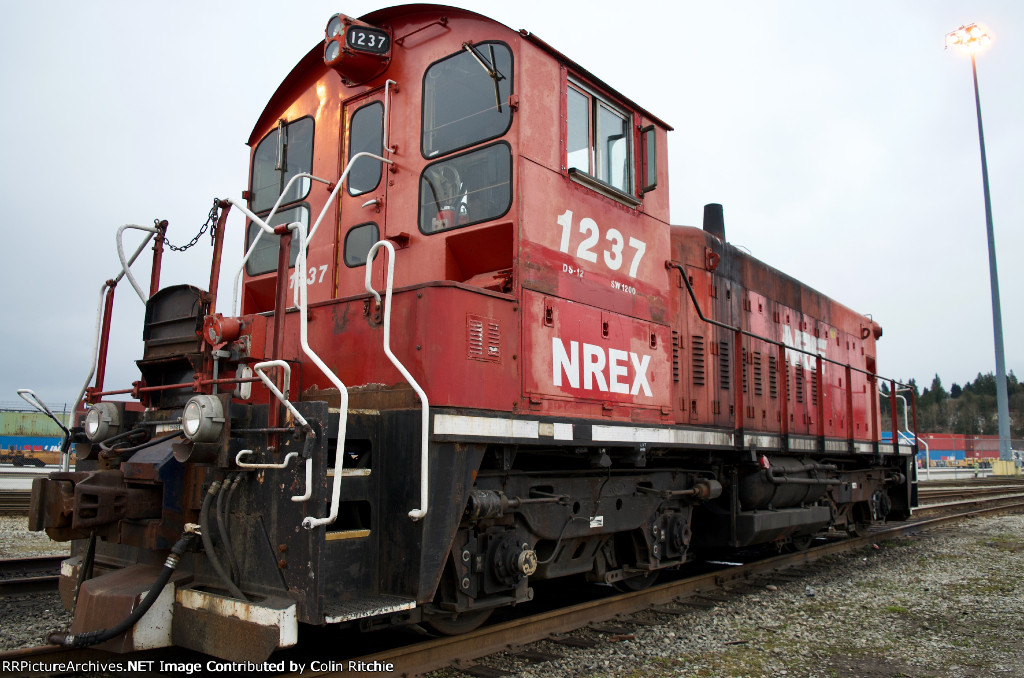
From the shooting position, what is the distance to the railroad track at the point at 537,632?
12.7 ft

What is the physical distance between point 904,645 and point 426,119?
16.5ft

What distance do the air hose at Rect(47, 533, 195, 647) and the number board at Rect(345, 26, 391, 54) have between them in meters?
3.55

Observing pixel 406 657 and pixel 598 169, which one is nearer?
pixel 406 657

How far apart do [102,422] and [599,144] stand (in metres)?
3.85

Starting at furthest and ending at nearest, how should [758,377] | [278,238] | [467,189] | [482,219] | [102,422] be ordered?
1. [758,377]
2. [278,238]
3. [467,189]
4. [482,219]
5. [102,422]

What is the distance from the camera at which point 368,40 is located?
17.6ft

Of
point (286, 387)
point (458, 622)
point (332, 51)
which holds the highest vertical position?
point (332, 51)

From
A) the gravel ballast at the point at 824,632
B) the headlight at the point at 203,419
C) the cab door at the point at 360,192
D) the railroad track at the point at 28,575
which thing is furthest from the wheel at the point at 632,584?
the railroad track at the point at 28,575

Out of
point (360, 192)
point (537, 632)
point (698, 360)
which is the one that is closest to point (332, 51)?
point (360, 192)

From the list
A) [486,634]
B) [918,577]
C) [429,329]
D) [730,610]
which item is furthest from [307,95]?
[918,577]

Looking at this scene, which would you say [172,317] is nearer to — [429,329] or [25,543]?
[429,329]

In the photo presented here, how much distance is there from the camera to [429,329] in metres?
4.07

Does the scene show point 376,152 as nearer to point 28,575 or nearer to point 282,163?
point 282,163

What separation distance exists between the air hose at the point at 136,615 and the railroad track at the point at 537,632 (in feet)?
1.36
